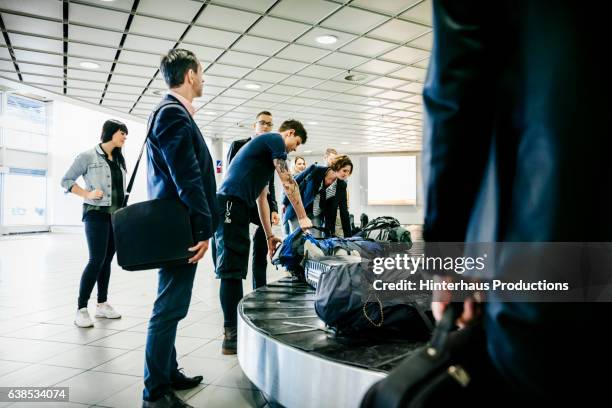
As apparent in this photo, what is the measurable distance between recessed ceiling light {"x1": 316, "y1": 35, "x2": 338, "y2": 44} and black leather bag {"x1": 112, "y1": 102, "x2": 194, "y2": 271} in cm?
496

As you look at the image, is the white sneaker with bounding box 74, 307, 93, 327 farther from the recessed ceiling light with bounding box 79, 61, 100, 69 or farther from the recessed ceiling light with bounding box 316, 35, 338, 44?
the recessed ceiling light with bounding box 79, 61, 100, 69

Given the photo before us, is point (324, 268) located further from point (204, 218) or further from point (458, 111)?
point (458, 111)

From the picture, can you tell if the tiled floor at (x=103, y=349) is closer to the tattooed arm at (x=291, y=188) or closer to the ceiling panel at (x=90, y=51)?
the tattooed arm at (x=291, y=188)

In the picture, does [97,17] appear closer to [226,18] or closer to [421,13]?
[226,18]

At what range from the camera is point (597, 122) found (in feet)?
2.00

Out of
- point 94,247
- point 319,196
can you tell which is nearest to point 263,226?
point 94,247

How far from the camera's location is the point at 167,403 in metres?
1.78

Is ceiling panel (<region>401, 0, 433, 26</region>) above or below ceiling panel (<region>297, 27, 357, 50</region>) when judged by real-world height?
below

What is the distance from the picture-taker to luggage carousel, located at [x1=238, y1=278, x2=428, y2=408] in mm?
1619

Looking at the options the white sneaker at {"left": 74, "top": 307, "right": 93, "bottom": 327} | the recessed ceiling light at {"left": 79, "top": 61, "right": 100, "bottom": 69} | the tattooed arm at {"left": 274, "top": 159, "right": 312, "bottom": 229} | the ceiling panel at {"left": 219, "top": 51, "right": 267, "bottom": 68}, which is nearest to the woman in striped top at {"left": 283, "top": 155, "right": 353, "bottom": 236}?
the tattooed arm at {"left": 274, "top": 159, "right": 312, "bottom": 229}

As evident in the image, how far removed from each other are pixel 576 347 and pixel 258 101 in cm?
963

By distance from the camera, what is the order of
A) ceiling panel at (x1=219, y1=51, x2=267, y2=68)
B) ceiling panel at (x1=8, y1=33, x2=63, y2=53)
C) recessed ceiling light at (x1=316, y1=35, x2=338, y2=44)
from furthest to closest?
ceiling panel at (x1=219, y1=51, x2=267, y2=68) → recessed ceiling light at (x1=316, y1=35, x2=338, y2=44) → ceiling panel at (x1=8, y1=33, x2=63, y2=53)

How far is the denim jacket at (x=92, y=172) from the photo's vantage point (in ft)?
11.4

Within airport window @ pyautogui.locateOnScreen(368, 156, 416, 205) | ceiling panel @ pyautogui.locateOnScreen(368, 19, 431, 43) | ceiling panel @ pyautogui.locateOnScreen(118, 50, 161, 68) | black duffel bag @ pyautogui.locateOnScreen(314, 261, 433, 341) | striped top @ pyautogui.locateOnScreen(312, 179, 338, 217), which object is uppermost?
ceiling panel @ pyautogui.locateOnScreen(368, 19, 431, 43)
